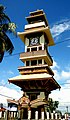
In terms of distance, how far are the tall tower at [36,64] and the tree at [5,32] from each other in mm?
9763

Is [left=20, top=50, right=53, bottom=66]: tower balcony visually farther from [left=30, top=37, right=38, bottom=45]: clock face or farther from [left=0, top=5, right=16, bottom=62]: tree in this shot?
[left=0, top=5, right=16, bottom=62]: tree

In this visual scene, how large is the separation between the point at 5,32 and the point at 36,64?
13918mm

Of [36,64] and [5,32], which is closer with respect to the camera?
[5,32]

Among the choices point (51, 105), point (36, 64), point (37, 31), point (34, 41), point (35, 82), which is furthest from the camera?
point (51, 105)

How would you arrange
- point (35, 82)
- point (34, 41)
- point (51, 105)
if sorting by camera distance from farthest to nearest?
point (51, 105) < point (34, 41) < point (35, 82)

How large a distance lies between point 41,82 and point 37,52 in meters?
5.78

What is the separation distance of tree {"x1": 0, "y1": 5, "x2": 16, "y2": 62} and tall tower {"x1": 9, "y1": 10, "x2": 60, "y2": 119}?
32.0ft

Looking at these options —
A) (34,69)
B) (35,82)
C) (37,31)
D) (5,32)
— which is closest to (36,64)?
(34,69)

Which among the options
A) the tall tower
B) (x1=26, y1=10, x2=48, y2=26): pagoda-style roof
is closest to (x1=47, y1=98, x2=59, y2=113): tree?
the tall tower

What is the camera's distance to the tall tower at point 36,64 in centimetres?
2975

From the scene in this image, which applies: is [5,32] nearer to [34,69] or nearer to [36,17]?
[34,69]

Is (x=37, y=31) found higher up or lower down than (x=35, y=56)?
higher up

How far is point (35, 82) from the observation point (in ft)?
99.2

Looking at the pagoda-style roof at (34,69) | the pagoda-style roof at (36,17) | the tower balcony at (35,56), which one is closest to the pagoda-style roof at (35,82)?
the pagoda-style roof at (34,69)
